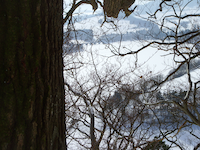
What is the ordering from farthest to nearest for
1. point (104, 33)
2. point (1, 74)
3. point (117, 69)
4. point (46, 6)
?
point (117, 69), point (104, 33), point (46, 6), point (1, 74)

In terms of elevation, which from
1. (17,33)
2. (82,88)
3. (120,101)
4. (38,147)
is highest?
(82,88)

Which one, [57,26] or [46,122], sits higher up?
[57,26]

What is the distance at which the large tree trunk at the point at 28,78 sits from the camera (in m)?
0.68

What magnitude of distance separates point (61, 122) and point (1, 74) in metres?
0.40

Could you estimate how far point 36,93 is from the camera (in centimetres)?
75

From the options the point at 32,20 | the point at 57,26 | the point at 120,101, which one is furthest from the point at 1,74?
the point at 120,101

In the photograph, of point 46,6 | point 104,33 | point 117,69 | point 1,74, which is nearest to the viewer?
point 1,74

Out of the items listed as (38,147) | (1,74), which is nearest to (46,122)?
(38,147)

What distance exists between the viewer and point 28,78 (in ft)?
2.38

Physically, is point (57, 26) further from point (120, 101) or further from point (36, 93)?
point (120, 101)

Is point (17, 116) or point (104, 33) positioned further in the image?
point (104, 33)

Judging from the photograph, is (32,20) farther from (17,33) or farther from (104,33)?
(104,33)

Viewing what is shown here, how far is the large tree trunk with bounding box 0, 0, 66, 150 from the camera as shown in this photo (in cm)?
68

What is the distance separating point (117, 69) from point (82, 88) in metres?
1.61
